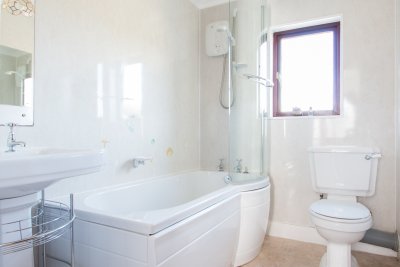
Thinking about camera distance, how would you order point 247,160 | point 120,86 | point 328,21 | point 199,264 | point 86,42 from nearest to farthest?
point 199,264 < point 86,42 < point 120,86 < point 247,160 < point 328,21

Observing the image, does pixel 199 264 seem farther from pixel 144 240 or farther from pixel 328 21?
pixel 328 21

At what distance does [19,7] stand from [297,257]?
8.04ft

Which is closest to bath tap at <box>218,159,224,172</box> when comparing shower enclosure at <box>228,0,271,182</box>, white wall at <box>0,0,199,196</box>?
white wall at <box>0,0,199,196</box>

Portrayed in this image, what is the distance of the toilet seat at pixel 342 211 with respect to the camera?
Result: 5.25 ft

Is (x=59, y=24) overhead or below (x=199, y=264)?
overhead

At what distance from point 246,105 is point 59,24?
1464 mm

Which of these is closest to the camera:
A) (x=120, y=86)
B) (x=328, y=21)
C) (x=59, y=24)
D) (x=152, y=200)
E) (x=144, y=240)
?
(x=144, y=240)

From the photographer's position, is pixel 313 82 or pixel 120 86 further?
pixel 313 82

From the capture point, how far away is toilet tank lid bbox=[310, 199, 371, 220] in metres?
1.63

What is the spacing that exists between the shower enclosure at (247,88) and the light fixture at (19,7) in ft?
4.83

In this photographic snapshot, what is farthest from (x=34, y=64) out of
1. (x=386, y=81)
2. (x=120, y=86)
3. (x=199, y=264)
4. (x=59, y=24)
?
(x=386, y=81)

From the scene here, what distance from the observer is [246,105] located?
2.22 m

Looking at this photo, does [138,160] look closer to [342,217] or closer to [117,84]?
[117,84]

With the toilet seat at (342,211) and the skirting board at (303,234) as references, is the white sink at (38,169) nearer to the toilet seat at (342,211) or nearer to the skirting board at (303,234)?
the toilet seat at (342,211)
